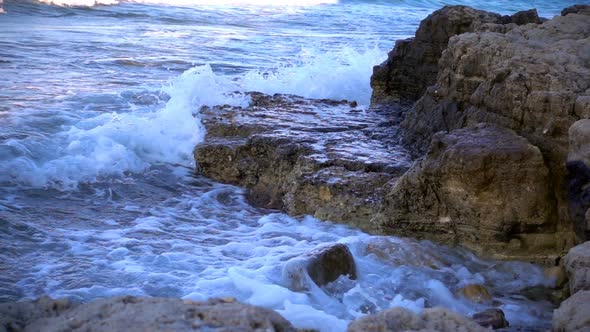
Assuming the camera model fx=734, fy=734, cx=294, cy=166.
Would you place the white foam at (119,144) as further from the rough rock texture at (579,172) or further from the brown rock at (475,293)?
the rough rock texture at (579,172)

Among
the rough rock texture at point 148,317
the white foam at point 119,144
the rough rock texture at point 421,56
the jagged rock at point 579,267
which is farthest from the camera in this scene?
the rough rock texture at point 421,56

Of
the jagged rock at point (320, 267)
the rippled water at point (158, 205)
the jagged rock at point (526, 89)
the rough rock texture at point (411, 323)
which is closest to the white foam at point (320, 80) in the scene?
the rippled water at point (158, 205)

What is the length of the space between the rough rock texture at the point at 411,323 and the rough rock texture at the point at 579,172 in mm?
1764

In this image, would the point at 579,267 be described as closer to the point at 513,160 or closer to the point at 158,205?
the point at 513,160

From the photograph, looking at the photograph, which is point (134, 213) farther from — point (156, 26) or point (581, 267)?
point (156, 26)

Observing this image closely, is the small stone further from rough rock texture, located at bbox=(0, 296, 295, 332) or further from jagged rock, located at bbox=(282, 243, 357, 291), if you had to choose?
rough rock texture, located at bbox=(0, 296, 295, 332)

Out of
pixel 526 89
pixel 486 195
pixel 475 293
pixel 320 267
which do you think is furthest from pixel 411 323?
pixel 526 89

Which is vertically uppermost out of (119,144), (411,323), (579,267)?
(411,323)

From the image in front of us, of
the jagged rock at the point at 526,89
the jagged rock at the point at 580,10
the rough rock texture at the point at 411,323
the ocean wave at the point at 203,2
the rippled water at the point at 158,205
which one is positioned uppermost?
the jagged rock at the point at 580,10

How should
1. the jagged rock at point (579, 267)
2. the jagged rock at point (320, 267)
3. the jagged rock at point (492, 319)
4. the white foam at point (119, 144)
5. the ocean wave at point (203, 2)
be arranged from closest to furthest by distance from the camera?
the jagged rock at point (579, 267), the jagged rock at point (492, 319), the jagged rock at point (320, 267), the white foam at point (119, 144), the ocean wave at point (203, 2)

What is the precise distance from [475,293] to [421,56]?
4.24m

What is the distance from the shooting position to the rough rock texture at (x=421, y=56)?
290 inches

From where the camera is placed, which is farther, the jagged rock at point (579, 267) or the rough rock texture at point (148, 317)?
the jagged rock at point (579, 267)

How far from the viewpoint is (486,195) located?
4488mm
